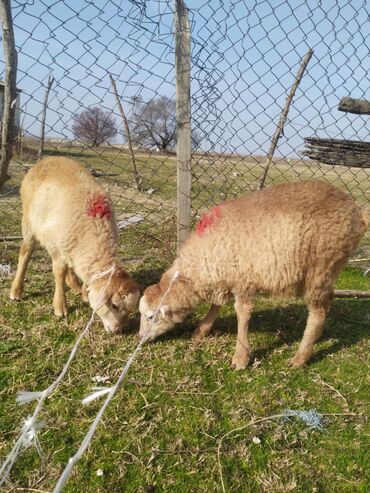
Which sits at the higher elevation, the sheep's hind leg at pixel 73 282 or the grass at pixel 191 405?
the sheep's hind leg at pixel 73 282

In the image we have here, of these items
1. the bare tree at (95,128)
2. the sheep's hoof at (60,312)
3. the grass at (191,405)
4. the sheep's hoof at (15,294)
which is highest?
the bare tree at (95,128)

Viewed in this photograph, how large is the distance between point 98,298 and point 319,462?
80.4 inches

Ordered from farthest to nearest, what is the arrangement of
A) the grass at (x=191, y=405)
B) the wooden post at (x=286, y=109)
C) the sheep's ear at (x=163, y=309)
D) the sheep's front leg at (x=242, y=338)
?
Result: the wooden post at (x=286, y=109) → the sheep's ear at (x=163, y=309) → the sheep's front leg at (x=242, y=338) → the grass at (x=191, y=405)

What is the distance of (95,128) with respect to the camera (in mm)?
5242

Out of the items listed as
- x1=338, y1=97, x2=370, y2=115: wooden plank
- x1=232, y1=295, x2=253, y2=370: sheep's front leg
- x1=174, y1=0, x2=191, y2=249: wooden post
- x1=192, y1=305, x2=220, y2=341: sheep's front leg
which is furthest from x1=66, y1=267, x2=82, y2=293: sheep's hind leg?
x1=338, y1=97, x2=370, y2=115: wooden plank

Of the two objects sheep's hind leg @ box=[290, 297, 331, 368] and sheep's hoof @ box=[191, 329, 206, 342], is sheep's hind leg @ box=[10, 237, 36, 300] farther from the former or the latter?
sheep's hind leg @ box=[290, 297, 331, 368]

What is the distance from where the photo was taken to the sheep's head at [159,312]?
3475 millimetres

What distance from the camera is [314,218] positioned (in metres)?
3.17

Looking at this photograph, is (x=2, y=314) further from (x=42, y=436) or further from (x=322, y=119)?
(x=322, y=119)

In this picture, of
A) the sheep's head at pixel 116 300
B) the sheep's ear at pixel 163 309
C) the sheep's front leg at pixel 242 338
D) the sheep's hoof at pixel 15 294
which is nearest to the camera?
the sheep's front leg at pixel 242 338

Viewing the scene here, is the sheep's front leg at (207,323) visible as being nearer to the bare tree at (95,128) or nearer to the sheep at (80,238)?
the sheep at (80,238)

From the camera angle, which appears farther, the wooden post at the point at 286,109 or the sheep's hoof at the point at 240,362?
the wooden post at the point at 286,109

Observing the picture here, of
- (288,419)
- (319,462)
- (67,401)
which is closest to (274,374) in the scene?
(288,419)

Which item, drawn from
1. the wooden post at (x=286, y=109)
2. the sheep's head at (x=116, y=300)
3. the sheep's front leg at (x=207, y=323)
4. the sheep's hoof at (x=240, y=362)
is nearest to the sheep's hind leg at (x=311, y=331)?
the sheep's hoof at (x=240, y=362)
